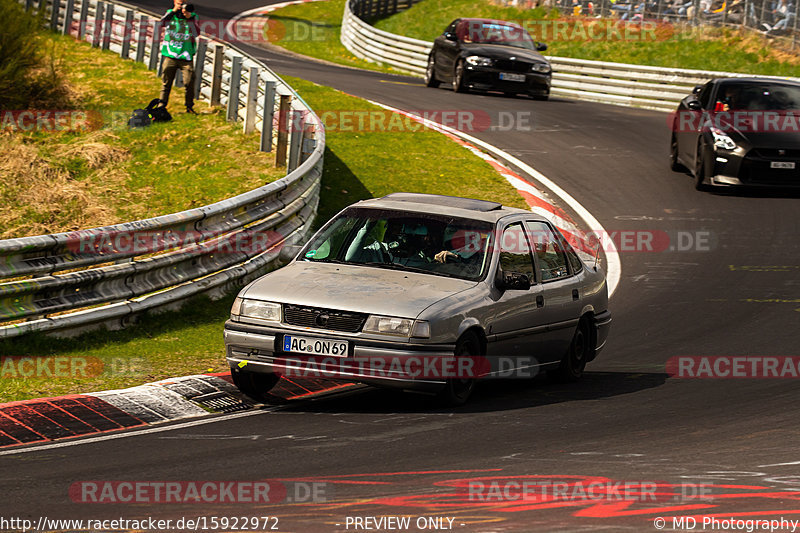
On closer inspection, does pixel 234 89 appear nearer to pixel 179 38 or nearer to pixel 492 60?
pixel 179 38

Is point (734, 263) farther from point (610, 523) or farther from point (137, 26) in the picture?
point (137, 26)

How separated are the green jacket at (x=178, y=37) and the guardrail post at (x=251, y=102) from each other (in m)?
1.64

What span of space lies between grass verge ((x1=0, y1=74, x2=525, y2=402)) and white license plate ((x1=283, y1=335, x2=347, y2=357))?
1.40m

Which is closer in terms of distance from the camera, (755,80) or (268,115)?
(268,115)

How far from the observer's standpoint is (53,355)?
31.9 ft

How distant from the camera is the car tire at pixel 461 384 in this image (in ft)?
28.1

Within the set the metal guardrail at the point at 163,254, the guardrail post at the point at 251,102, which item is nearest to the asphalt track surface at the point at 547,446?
the metal guardrail at the point at 163,254

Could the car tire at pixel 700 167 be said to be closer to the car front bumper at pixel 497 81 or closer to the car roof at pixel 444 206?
the car front bumper at pixel 497 81

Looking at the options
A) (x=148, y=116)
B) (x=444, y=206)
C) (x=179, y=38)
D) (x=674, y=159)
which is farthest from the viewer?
(x=148, y=116)

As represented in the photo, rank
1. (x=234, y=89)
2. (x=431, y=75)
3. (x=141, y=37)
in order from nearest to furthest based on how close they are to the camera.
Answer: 1. (x=234, y=89)
2. (x=141, y=37)
3. (x=431, y=75)

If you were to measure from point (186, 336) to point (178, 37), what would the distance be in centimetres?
1063

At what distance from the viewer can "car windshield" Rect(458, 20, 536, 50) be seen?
90.5 feet

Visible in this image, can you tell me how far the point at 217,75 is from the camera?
2170cm

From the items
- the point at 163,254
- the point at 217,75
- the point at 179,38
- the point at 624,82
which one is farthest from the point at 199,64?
the point at 163,254
